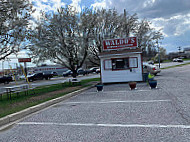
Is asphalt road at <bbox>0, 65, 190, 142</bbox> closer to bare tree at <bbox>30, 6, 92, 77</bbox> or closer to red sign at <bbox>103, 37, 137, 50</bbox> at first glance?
bare tree at <bbox>30, 6, 92, 77</bbox>

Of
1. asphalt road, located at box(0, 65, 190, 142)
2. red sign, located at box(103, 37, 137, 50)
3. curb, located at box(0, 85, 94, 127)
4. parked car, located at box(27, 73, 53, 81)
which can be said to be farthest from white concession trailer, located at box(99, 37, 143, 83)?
parked car, located at box(27, 73, 53, 81)

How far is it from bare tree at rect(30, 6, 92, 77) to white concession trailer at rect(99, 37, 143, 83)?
2.29m

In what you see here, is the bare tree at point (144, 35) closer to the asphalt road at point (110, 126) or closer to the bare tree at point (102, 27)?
the bare tree at point (102, 27)

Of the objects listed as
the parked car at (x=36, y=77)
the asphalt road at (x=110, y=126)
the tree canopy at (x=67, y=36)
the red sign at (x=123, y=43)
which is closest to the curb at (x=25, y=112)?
the asphalt road at (x=110, y=126)

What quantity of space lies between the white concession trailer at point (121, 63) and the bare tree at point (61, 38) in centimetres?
229

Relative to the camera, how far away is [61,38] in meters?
14.2

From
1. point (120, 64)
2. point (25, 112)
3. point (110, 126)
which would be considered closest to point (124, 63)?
point (120, 64)

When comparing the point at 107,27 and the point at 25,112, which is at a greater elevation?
the point at 107,27

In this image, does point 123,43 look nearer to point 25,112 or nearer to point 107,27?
point 107,27

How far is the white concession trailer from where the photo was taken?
15398 millimetres

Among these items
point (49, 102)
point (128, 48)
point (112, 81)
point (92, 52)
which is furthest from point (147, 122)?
point (92, 52)

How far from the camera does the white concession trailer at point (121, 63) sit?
15398 mm

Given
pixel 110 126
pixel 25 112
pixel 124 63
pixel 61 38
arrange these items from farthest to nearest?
pixel 124 63 < pixel 61 38 < pixel 25 112 < pixel 110 126

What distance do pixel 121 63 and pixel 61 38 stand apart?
5710mm
